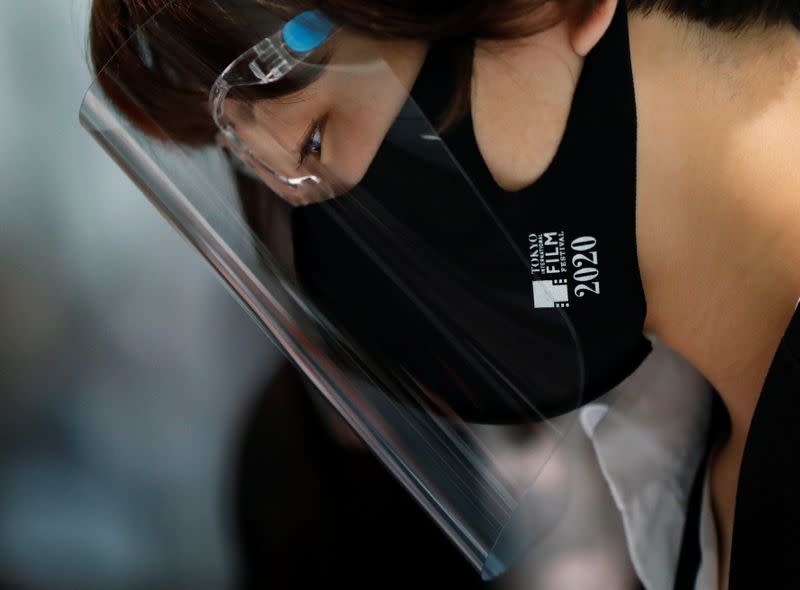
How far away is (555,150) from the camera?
23.5 inches

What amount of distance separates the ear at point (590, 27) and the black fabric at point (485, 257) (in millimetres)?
12

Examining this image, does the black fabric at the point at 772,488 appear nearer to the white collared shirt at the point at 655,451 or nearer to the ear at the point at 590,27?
the white collared shirt at the point at 655,451

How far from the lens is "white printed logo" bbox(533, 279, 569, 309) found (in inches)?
23.0

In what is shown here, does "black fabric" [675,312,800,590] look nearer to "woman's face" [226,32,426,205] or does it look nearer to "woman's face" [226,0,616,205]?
"woman's face" [226,0,616,205]

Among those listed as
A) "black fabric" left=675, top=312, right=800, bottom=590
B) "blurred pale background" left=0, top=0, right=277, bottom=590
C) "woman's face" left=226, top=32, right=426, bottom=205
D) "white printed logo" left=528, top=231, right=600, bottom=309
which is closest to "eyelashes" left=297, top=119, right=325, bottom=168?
"woman's face" left=226, top=32, right=426, bottom=205

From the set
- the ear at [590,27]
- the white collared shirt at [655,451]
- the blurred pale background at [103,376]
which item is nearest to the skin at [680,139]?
the ear at [590,27]

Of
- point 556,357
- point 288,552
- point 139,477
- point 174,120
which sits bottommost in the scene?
point 288,552

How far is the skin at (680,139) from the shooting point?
0.53 m

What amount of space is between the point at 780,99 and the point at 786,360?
23 centimetres

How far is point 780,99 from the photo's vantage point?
0.64m

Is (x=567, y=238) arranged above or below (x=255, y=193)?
below


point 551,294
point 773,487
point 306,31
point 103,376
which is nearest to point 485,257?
point 551,294

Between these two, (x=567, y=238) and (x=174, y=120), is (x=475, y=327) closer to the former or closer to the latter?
(x=567, y=238)

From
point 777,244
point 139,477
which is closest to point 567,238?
point 777,244
